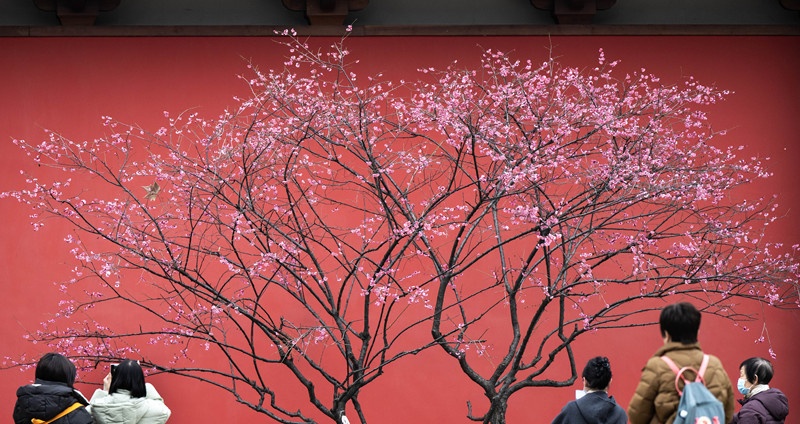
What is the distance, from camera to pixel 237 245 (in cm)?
788

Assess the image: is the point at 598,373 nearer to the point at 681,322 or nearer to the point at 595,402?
the point at 595,402

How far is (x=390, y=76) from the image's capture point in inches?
325

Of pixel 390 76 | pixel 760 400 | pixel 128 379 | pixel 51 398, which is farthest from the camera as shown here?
pixel 390 76

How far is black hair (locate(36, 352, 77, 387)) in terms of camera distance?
17.7 feet

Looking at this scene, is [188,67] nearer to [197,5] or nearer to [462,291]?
[197,5]

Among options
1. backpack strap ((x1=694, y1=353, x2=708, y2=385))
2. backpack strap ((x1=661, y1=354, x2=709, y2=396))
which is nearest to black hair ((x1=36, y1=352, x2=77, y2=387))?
backpack strap ((x1=661, y1=354, x2=709, y2=396))

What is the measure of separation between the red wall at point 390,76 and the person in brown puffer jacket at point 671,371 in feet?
12.7

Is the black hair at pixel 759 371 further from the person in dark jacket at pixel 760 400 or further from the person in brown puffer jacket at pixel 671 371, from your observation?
the person in brown puffer jacket at pixel 671 371

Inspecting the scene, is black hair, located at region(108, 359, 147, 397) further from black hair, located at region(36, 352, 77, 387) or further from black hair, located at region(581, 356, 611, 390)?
black hair, located at region(581, 356, 611, 390)

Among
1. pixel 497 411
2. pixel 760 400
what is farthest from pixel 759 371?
pixel 497 411

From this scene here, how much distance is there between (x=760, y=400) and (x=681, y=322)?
1829 millimetres

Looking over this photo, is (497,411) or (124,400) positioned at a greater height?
(124,400)

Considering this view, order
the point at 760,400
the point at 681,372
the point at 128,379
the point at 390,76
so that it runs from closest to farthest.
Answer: the point at 681,372
the point at 760,400
the point at 128,379
the point at 390,76

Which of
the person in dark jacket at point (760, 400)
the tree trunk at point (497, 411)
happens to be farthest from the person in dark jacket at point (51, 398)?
the person in dark jacket at point (760, 400)
